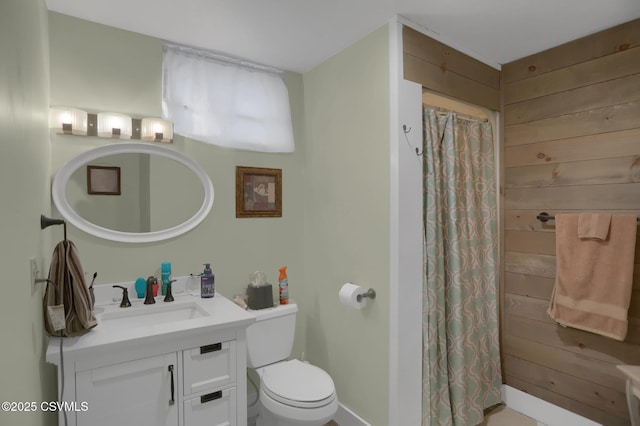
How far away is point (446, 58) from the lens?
2.19m

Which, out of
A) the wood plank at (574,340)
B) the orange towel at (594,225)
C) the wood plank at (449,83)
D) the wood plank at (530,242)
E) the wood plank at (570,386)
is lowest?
the wood plank at (570,386)

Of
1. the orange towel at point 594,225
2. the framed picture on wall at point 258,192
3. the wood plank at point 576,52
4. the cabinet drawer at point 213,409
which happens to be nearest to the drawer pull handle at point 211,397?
the cabinet drawer at point 213,409

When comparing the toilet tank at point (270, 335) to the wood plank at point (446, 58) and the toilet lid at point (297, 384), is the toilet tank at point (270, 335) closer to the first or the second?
the toilet lid at point (297, 384)

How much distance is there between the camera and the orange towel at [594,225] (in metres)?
1.96

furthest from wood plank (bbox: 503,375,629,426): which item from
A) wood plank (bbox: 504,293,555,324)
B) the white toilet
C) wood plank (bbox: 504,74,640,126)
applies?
wood plank (bbox: 504,74,640,126)

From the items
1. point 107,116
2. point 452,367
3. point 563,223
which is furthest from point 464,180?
point 107,116

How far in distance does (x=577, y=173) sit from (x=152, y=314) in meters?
2.64

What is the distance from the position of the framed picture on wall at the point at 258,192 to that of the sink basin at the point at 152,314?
69 cm

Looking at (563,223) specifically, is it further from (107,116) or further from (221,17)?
(107,116)

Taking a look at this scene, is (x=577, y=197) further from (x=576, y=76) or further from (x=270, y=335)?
(x=270, y=335)

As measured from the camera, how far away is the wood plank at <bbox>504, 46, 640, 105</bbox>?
198 cm

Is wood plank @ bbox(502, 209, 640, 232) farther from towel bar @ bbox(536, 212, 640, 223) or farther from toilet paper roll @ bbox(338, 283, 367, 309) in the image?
toilet paper roll @ bbox(338, 283, 367, 309)

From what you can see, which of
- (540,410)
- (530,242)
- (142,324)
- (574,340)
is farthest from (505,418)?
(142,324)

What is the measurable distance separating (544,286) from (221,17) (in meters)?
2.56
